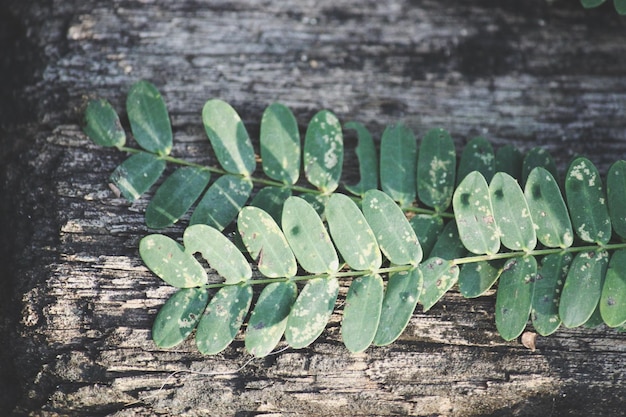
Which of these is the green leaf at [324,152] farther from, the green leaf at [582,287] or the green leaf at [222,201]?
the green leaf at [582,287]

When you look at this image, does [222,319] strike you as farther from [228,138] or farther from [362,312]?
[228,138]

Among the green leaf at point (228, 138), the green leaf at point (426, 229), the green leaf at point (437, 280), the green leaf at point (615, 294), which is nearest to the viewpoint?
the green leaf at point (615, 294)

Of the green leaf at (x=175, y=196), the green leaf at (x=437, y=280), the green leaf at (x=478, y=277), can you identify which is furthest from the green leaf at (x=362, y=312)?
the green leaf at (x=175, y=196)

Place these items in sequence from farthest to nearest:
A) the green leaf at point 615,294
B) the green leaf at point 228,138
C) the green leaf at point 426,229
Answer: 1. the green leaf at point 228,138
2. the green leaf at point 426,229
3. the green leaf at point 615,294

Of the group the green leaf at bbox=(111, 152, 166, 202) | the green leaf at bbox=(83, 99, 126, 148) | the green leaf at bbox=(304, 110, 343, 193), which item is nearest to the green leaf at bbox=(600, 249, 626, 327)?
the green leaf at bbox=(304, 110, 343, 193)

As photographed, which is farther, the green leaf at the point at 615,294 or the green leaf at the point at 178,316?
the green leaf at the point at 178,316

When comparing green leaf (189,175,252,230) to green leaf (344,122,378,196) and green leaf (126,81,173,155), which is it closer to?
green leaf (126,81,173,155)

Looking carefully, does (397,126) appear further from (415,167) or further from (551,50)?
(551,50)
